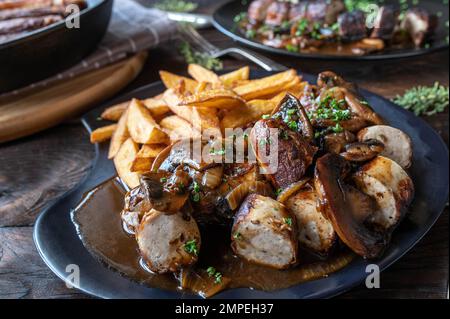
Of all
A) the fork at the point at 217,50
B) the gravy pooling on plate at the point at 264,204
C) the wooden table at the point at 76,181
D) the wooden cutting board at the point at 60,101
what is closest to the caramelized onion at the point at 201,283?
the gravy pooling on plate at the point at 264,204

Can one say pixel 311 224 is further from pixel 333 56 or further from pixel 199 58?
pixel 199 58

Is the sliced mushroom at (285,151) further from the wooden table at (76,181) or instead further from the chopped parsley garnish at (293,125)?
the wooden table at (76,181)

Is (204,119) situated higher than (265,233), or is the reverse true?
(204,119)

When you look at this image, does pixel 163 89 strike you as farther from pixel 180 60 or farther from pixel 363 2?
pixel 363 2

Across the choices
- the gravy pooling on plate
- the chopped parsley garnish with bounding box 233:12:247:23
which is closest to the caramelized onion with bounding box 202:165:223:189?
the gravy pooling on plate

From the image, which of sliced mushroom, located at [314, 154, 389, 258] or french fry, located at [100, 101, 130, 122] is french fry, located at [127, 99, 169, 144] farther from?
sliced mushroom, located at [314, 154, 389, 258]

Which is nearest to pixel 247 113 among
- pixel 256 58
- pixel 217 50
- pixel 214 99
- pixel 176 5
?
pixel 214 99
